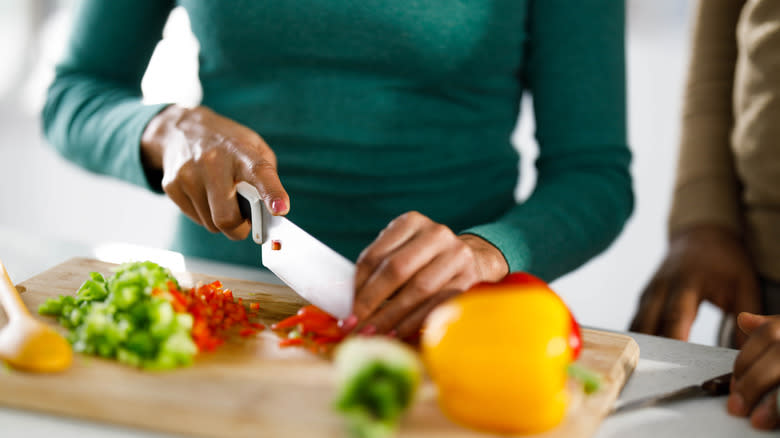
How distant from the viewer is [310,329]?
2.92 ft

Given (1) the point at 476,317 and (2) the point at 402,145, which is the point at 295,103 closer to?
(2) the point at 402,145

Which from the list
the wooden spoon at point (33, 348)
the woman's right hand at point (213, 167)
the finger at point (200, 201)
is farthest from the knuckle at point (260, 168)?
the wooden spoon at point (33, 348)

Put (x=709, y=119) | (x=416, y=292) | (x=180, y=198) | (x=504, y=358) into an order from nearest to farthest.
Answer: (x=504, y=358) < (x=416, y=292) < (x=180, y=198) < (x=709, y=119)

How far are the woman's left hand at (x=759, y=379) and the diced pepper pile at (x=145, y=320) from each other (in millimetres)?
586

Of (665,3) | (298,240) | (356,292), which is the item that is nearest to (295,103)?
(298,240)

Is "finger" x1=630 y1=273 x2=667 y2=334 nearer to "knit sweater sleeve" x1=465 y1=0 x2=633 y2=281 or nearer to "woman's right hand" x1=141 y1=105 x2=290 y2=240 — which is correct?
"knit sweater sleeve" x1=465 y1=0 x2=633 y2=281

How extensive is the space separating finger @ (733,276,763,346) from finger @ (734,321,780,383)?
386 millimetres

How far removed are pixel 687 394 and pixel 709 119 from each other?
68 cm

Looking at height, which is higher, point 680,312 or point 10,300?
point 10,300

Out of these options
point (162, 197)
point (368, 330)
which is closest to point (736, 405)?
point (368, 330)

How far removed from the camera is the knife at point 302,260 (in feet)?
2.83

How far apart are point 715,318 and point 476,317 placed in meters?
2.05

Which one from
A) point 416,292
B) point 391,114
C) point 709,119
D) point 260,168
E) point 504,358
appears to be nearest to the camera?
point 504,358

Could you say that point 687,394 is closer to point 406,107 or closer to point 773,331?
point 773,331
